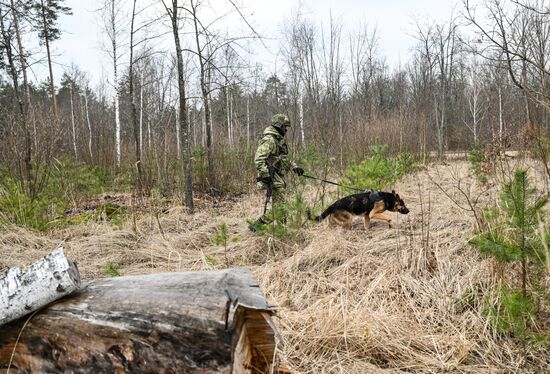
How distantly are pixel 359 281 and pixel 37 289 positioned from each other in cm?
244

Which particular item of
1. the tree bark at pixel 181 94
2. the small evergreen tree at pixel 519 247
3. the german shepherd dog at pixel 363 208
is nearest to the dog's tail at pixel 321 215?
the german shepherd dog at pixel 363 208

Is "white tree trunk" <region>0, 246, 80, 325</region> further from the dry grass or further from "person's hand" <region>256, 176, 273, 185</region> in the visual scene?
"person's hand" <region>256, 176, 273, 185</region>

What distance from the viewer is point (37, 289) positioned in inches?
63.0

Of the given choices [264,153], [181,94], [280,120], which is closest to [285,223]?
[264,153]

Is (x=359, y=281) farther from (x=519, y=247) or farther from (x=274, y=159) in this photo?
(x=274, y=159)

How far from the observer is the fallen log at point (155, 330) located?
1427 millimetres

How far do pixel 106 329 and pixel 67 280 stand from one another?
26 cm

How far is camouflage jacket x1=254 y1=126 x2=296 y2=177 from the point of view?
5.79m

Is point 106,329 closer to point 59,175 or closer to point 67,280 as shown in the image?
point 67,280

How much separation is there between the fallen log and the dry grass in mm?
641

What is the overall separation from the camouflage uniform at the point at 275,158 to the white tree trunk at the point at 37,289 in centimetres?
421

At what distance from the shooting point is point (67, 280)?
1.60 meters

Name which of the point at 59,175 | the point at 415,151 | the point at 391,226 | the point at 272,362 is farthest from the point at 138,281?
the point at 415,151

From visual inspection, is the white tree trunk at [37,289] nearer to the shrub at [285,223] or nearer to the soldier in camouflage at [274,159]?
the shrub at [285,223]
